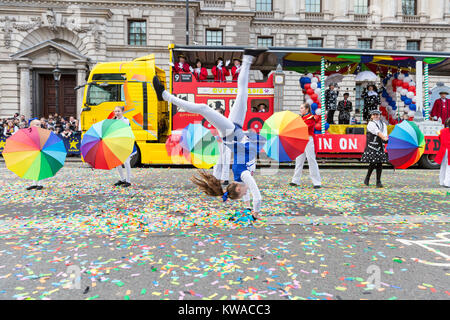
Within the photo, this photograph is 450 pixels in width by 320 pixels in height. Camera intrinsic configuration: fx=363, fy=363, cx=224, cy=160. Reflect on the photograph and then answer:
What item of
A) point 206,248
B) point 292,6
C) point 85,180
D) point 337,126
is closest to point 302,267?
point 206,248

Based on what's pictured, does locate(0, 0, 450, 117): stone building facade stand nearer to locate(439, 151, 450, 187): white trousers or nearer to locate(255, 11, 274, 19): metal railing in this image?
locate(255, 11, 274, 19): metal railing

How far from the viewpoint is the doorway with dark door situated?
26.4 meters

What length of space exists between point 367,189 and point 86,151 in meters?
5.98

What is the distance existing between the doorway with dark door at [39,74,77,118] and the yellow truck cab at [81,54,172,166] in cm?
1576

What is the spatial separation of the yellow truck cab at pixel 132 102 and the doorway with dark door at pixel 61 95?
15758 millimetres

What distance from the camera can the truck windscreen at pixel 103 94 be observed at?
489 inches

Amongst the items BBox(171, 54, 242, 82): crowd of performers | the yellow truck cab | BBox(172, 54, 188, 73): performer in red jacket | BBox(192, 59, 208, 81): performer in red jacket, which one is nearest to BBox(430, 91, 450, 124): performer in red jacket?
BBox(171, 54, 242, 82): crowd of performers

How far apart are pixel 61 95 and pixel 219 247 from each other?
86.6 feet

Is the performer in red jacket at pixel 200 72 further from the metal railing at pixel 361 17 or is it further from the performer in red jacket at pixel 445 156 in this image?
the metal railing at pixel 361 17

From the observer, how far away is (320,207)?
19.7ft

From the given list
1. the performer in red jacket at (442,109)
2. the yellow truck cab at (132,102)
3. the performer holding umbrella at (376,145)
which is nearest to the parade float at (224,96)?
the yellow truck cab at (132,102)

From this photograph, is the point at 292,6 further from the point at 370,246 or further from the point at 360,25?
the point at 370,246

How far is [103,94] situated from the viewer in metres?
12.4
